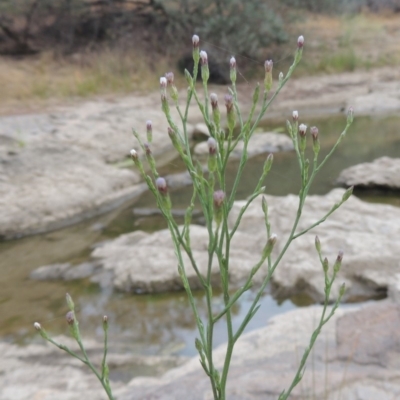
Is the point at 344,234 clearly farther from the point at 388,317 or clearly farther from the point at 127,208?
the point at 127,208

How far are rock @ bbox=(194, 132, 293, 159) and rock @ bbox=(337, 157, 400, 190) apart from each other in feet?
4.84

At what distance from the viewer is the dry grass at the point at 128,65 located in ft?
31.5

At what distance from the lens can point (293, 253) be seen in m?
3.50

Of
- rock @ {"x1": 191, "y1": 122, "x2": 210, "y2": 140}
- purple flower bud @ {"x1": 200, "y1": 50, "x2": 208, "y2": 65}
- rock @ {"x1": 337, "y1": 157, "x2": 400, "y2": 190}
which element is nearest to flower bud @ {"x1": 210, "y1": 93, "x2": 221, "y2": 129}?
purple flower bud @ {"x1": 200, "y1": 50, "x2": 208, "y2": 65}

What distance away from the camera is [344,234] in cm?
366

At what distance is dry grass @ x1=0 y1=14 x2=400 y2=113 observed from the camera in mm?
9609

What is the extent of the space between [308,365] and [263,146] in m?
5.32

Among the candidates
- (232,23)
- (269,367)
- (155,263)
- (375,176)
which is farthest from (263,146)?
(269,367)

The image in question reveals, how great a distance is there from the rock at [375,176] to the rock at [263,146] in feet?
4.84

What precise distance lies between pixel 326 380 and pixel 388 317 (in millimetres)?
704

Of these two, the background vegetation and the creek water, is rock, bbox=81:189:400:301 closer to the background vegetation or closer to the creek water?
the creek water

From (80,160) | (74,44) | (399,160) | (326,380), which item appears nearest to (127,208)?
(80,160)

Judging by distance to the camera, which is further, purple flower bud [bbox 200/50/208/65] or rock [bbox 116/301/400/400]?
rock [bbox 116/301/400/400]

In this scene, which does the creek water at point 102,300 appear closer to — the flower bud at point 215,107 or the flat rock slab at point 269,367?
the flat rock slab at point 269,367
